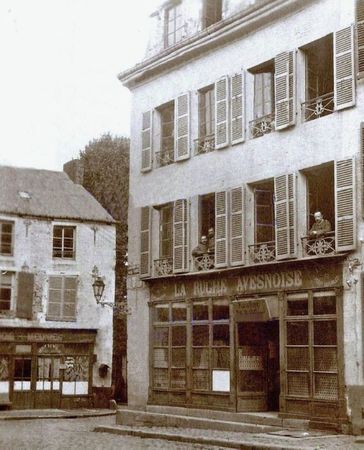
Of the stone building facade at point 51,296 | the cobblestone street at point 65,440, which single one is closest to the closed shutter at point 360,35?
the cobblestone street at point 65,440

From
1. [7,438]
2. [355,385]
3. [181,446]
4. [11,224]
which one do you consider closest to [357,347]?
[355,385]

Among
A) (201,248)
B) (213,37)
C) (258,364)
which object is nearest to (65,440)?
(258,364)

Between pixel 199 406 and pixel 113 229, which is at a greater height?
pixel 113 229

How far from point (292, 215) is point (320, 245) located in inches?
39.5

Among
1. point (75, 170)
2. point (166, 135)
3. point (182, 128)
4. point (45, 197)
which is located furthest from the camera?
point (75, 170)

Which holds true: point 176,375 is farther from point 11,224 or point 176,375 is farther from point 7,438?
point 11,224

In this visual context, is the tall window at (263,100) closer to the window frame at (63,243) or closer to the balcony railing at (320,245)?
the balcony railing at (320,245)

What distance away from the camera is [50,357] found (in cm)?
3122

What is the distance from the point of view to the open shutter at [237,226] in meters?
18.0

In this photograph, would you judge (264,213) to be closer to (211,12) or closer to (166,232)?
(166,232)

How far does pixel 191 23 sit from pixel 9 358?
51.0ft

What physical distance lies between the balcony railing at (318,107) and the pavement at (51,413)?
1453 cm

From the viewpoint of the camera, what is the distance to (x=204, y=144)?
64.2 feet

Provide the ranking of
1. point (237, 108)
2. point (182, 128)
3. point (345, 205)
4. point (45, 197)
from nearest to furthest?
point (345, 205), point (237, 108), point (182, 128), point (45, 197)
